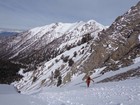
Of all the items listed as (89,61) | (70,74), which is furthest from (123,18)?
(70,74)


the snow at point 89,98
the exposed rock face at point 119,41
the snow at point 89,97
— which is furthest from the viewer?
the exposed rock face at point 119,41

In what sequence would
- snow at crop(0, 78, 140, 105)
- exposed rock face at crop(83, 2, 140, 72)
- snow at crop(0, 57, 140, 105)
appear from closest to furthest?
snow at crop(0, 78, 140, 105)
snow at crop(0, 57, 140, 105)
exposed rock face at crop(83, 2, 140, 72)

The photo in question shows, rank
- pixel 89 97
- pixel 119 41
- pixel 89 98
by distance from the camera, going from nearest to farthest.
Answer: pixel 89 98 < pixel 89 97 < pixel 119 41

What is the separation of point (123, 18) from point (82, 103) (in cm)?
7171

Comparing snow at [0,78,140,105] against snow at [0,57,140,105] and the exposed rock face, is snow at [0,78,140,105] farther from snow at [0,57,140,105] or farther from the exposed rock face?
the exposed rock face

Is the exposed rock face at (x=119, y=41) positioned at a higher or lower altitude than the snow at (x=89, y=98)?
higher

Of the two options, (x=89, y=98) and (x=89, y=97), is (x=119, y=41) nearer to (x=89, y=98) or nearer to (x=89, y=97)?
(x=89, y=97)

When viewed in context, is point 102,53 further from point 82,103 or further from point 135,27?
point 82,103

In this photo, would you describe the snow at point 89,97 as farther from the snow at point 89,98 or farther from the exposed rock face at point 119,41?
the exposed rock face at point 119,41

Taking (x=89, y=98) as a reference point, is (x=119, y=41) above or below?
above

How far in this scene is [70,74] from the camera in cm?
10606

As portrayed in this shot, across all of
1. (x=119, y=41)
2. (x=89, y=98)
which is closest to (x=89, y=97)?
(x=89, y=98)

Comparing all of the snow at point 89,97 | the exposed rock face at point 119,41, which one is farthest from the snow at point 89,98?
the exposed rock face at point 119,41

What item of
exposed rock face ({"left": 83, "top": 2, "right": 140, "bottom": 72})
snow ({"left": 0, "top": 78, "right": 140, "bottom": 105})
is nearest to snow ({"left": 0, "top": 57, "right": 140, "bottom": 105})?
snow ({"left": 0, "top": 78, "right": 140, "bottom": 105})
